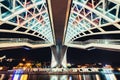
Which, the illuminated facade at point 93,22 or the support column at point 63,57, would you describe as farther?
the support column at point 63,57

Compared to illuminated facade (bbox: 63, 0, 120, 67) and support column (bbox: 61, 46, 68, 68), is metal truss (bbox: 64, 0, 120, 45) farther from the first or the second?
support column (bbox: 61, 46, 68, 68)

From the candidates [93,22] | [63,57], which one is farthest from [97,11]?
[63,57]

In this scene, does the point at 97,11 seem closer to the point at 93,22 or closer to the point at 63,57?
the point at 93,22

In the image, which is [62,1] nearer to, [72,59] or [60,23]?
[60,23]

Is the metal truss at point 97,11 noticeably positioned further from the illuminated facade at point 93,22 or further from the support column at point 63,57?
the support column at point 63,57

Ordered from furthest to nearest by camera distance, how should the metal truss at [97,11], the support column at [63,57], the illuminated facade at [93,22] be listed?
1. the support column at [63,57]
2. the illuminated facade at [93,22]
3. the metal truss at [97,11]

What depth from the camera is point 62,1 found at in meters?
11.0

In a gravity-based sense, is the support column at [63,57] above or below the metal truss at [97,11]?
below

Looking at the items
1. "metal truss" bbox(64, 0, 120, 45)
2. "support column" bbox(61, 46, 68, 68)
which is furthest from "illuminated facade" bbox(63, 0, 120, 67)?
"support column" bbox(61, 46, 68, 68)

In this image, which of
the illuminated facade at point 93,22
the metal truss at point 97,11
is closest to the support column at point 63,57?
the illuminated facade at point 93,22

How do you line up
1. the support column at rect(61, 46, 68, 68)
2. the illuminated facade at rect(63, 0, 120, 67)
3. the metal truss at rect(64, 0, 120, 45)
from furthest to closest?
the support column at rect(61, 46, 68, 68) < the illuminated facade at rect(63, 0, 120, 67) < the metal truss at rect(64, 0, 120, 45)

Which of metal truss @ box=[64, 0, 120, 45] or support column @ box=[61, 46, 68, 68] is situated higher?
metal truss @ box=[64, 0, 120, 45]

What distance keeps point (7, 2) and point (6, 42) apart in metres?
11.7

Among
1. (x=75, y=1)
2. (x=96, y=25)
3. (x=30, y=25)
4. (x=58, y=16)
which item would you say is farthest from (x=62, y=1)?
(x=30, y=25)
